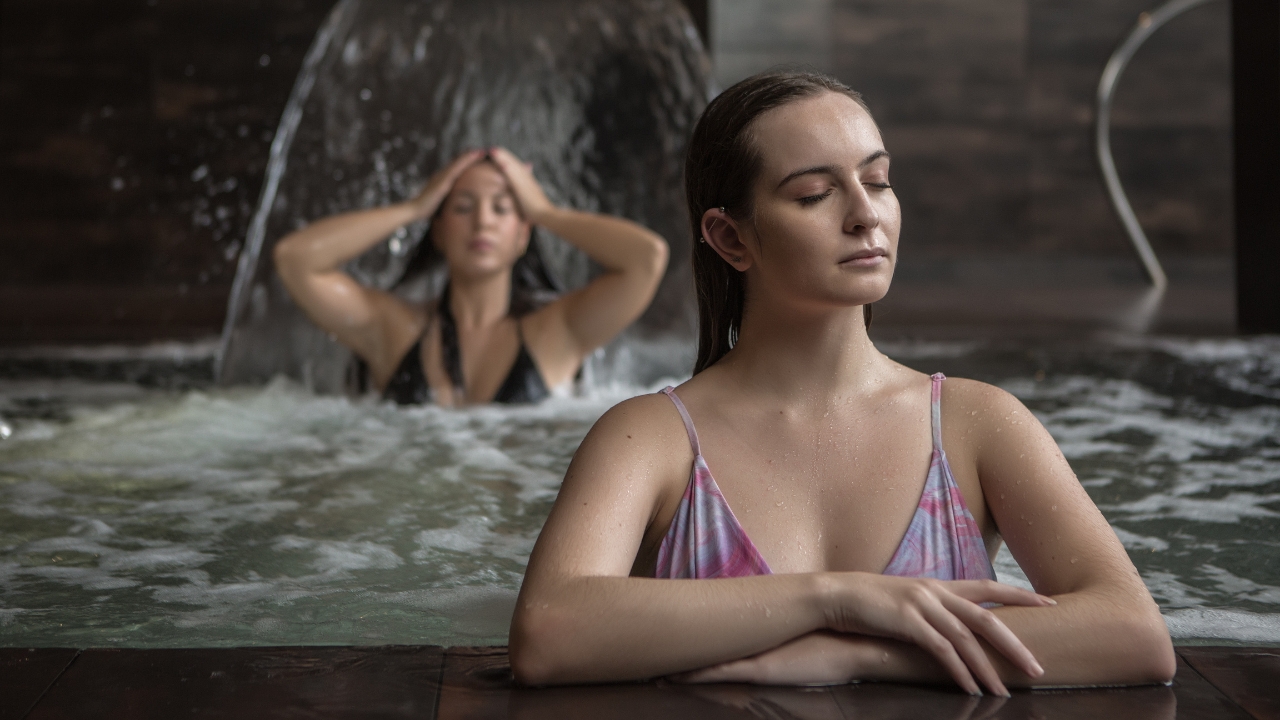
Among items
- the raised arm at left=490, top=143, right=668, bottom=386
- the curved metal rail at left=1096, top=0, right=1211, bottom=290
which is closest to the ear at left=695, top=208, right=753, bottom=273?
the raised arm at left=490, top=143, right=668, bottom=386

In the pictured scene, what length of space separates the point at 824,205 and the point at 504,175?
2.68m

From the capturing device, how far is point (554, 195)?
6055 millimetres

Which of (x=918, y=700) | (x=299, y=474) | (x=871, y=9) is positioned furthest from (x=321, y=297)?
(x=871, y=9)

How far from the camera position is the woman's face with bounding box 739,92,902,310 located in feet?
5.29

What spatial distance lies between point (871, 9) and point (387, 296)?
256 inches

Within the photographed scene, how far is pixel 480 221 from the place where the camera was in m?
4.17

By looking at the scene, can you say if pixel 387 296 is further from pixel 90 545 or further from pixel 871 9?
pixel 871 9

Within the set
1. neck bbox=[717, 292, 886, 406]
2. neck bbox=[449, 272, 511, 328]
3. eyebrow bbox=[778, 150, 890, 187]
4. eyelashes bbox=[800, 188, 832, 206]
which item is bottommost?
neck bbox=[449, 272, 511, 328]

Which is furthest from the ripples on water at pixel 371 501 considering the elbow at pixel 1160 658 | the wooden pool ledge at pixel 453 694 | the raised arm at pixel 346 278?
the elbow at pixel 1160 658

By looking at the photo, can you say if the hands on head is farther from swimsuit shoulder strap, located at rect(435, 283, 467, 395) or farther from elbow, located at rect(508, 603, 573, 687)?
elbow, located at rect(508, 603, 573, 687)

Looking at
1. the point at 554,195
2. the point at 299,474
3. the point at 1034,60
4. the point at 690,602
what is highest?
the point at 1034,60

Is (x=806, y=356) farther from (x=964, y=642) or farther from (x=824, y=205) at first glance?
(x=964, y=642)

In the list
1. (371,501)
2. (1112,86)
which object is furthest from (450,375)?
(1112,86)

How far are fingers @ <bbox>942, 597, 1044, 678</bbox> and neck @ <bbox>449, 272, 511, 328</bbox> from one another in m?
2.99
